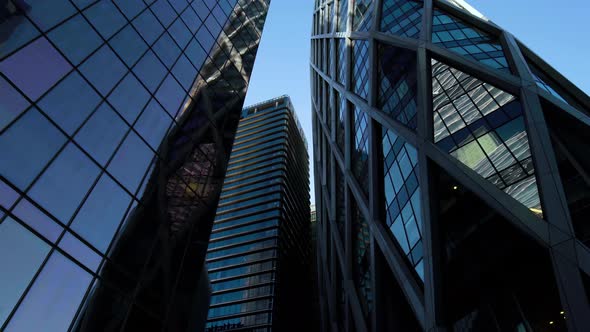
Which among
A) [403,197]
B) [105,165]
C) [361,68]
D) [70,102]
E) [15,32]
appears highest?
[361,68]

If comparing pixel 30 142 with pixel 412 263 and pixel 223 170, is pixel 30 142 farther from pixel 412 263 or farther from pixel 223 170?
pixel 412 263

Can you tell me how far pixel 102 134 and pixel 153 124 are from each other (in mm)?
2836

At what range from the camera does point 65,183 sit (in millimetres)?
11391

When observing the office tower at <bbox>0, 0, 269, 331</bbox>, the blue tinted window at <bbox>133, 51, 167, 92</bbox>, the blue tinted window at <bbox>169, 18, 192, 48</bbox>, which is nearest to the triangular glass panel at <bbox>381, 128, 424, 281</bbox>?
the office tower at <bbox>0, 0, 269, 331</bbox>

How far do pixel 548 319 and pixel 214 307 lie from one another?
71.3m

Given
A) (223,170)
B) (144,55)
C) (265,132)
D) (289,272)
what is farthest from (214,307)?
(144,55)

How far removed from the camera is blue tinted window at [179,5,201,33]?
20.2 m

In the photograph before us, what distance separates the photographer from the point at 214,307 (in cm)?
7669

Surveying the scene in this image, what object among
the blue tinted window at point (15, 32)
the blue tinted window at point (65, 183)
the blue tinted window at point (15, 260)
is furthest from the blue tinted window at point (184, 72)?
the blue tinted window at point (15, 260)

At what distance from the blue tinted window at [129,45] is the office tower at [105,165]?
0.18 feet

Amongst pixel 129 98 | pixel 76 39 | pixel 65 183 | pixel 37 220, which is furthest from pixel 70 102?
pixel 37 220

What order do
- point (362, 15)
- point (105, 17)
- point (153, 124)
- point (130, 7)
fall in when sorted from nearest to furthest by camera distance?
point (105, 17), point (153, 124), point (130, 7), point (362, 15)

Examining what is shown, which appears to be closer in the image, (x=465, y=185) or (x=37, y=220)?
(x=37, y=220)

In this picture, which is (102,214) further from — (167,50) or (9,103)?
(167,50)
